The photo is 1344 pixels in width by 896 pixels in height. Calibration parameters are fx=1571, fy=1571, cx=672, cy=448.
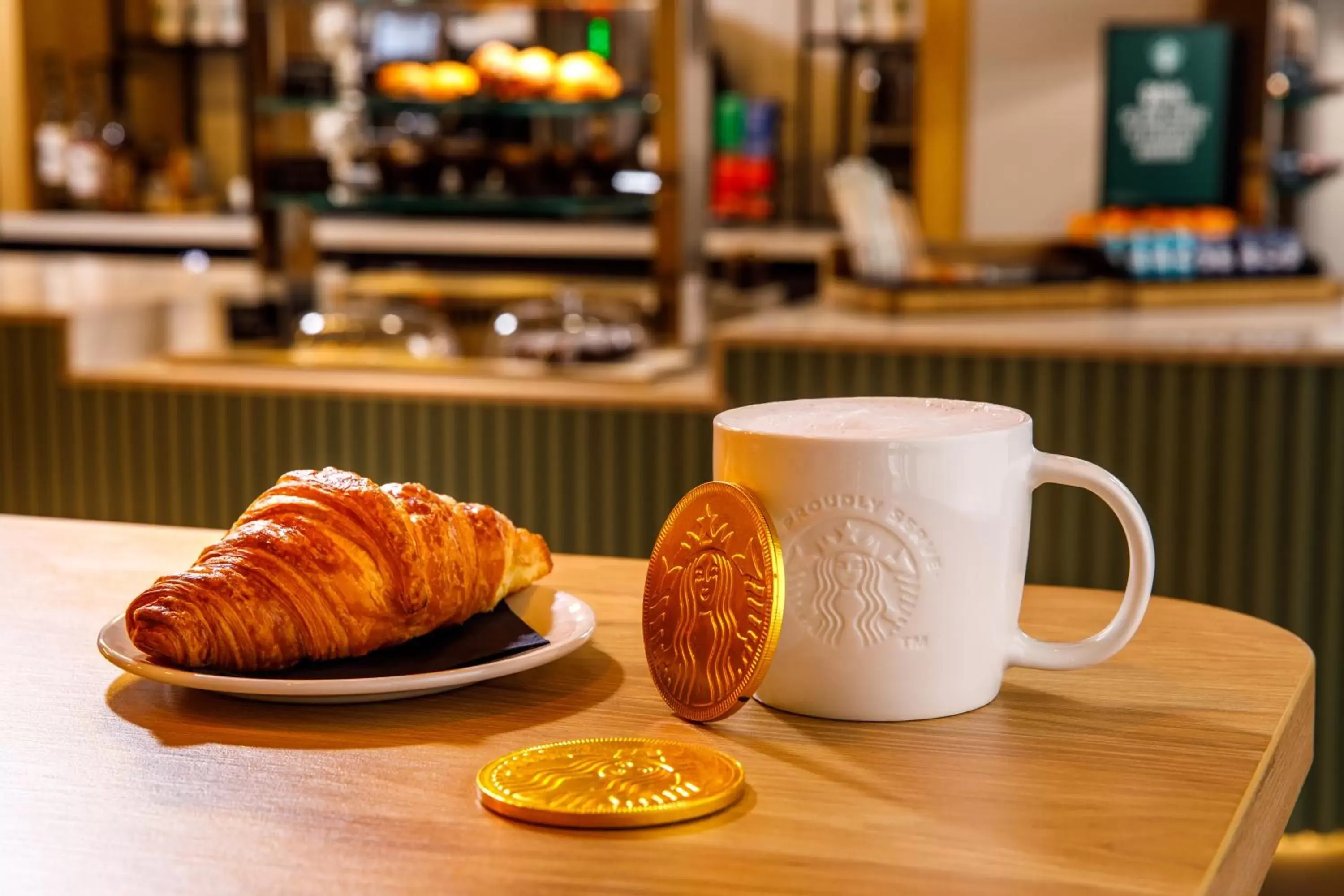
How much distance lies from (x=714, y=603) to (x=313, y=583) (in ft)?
0.52

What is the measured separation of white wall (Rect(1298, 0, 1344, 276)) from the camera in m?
4.21

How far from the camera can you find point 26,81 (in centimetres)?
513

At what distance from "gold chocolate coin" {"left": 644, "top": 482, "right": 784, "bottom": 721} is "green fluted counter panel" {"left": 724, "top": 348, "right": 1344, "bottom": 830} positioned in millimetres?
1536

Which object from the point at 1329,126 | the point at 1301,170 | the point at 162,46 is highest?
the point at 162,46

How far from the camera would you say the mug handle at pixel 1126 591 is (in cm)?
62

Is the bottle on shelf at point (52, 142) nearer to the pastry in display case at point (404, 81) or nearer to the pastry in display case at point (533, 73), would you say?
the pastry in display case at point (404, 81)

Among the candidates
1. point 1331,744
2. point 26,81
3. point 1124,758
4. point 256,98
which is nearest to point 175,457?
point 256,98

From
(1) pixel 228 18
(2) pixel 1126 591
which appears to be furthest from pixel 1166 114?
(1) pixel 228 18

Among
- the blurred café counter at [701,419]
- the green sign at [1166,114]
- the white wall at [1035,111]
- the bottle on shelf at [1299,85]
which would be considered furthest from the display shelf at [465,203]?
the bottle on shelf at [1299,85]

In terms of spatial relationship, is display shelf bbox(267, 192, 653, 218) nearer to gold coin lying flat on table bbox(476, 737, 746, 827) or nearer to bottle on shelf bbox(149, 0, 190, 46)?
gold coin lying flat on table bbox(476, 737, 746, 827)

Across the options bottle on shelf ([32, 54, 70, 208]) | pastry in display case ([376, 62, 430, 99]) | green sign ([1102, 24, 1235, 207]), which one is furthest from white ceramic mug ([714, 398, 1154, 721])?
bottle on shelf ([32, 54, 70, 208])

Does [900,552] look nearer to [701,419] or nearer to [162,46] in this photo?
[701,419]

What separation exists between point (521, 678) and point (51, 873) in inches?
9.1

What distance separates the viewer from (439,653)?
648 millimetres
